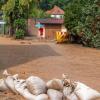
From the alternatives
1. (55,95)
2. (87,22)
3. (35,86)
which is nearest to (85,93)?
(55,95)

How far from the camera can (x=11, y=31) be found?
4238 centimetres

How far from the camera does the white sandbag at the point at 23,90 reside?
27.0ft

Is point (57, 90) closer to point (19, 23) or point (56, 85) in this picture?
point (56, 85)

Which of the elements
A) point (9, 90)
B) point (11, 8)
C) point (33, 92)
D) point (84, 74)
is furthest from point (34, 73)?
point (11, 8)

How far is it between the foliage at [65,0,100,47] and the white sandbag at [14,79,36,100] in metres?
20.0

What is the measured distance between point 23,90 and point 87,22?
2112 centimetres

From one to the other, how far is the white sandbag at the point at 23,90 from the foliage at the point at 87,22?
65.8 feet

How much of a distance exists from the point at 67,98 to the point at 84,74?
6.74 meters

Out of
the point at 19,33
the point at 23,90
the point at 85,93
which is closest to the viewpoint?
the point at 85,93

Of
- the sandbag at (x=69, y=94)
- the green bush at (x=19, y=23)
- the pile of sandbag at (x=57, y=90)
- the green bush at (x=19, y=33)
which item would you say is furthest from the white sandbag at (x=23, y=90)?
the green bush at (x=19, y=23)

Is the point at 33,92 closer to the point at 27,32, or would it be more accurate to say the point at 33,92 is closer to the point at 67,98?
the point at 67,98

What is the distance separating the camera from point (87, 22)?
2934cm

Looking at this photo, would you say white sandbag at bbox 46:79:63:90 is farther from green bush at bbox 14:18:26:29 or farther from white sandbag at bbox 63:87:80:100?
green bush at bbox 14:18:26:29

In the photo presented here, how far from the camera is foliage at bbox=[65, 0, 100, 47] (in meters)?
28.8
